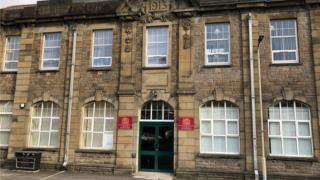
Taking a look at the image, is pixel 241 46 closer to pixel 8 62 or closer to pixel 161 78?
pixel 161 78

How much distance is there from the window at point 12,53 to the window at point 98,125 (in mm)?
5240

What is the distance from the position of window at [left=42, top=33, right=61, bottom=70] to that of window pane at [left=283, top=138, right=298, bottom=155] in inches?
470

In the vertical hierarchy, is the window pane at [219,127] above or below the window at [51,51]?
below

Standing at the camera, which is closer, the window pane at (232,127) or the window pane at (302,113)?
the window pane at (302,113)

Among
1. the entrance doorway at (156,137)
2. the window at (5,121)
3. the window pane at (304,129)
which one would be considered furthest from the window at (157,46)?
the window at (5,121)

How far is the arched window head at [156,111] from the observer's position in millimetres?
16062

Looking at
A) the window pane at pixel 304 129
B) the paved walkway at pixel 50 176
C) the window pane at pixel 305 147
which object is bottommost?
the paved walkway at pixel 50 176

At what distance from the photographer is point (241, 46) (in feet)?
51.3

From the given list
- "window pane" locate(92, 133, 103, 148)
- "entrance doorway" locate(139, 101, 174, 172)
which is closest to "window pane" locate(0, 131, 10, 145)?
"window pane" locate(92, 133, 103, 148)

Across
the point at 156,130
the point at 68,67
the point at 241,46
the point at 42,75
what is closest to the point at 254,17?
the point at 241,46

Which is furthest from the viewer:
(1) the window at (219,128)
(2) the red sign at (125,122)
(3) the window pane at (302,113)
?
(2) the red sign at (125,122)

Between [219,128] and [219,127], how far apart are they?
5 centimetres

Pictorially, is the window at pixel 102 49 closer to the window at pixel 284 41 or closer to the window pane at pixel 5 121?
the window pane at pixel 5 121

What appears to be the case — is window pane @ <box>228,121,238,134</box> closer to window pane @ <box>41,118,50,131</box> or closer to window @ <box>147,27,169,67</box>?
window @ <box>147,27,169,67</box>
